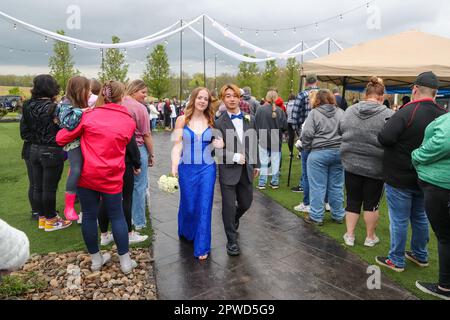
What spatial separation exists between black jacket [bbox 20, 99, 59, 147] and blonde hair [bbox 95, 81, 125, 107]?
1385 millimetres

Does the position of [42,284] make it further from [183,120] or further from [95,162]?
[183,120]

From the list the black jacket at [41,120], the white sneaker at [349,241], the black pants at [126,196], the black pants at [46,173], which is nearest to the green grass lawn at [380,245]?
the white sneaker at [349,241]

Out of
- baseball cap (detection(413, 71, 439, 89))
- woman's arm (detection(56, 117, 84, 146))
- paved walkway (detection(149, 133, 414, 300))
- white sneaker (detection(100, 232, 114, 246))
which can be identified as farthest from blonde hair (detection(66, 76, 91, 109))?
baseball cap (detection(413, 71, 439, 89))

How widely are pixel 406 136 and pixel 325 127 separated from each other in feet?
4.57

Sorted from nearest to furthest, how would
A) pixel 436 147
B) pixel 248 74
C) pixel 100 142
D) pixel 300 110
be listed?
pixel 436 147
pixel 100 142
pixel 300 110
pixel 248 74

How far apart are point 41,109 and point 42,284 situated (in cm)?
222

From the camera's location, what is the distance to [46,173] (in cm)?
443

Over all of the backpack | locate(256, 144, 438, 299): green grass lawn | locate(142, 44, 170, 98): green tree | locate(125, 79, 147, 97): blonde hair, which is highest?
locate(142, 44, 170, 98): green tree

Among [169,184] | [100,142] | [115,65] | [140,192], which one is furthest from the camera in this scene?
[115,65]

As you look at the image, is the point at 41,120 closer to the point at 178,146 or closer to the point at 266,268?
the point at 178,146

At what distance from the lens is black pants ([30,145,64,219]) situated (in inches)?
171

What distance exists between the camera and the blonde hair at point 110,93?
3182 millimetres

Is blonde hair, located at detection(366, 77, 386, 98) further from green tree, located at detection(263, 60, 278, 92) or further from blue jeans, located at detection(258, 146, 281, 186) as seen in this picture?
green tree, located at detection(263, 60, 278, 92)

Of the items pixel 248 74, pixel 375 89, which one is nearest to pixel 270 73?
pixel 248 74
